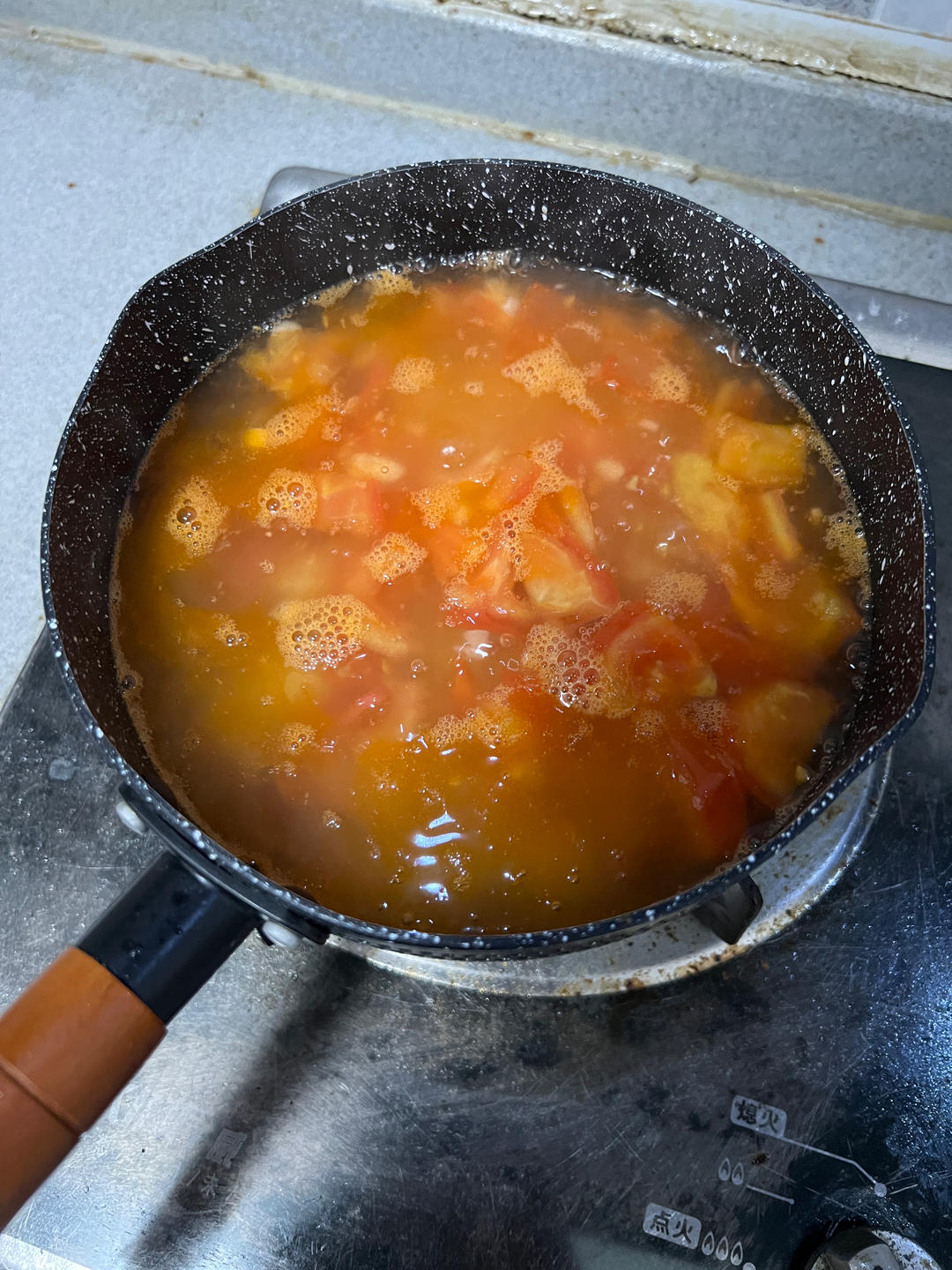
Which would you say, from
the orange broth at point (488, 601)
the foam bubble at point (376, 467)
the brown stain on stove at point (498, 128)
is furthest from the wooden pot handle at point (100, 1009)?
the brown stain on stove at point (498, 128)

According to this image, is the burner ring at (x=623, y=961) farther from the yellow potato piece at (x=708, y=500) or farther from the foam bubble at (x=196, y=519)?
the foam bubble at (x=196, y=519)

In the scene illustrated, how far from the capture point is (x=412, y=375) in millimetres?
1156

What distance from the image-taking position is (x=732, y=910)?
3.23 feet

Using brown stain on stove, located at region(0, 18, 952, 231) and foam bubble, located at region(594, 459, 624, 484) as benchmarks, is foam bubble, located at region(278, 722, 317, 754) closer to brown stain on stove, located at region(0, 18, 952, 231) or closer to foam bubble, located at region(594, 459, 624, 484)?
foam bubble, located at region(594, 459, 624, 484)

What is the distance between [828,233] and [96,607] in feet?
3.82

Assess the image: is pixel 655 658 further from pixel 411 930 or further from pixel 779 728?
pixel 411 930

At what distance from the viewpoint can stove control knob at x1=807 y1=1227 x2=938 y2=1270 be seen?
3.08 ft

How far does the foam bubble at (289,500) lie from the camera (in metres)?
1.08

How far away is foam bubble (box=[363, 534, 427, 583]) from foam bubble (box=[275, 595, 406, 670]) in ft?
0.14

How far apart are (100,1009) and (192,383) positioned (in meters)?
0.72

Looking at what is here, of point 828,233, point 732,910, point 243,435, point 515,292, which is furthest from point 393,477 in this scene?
point 828,233

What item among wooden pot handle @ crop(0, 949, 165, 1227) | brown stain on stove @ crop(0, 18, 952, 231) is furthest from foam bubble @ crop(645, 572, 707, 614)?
brown stain on stove @ crop(0, 18, 952, 231)

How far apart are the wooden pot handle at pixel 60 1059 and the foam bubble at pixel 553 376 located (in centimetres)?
75

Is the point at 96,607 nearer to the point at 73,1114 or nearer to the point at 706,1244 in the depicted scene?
the point at 73,1114
